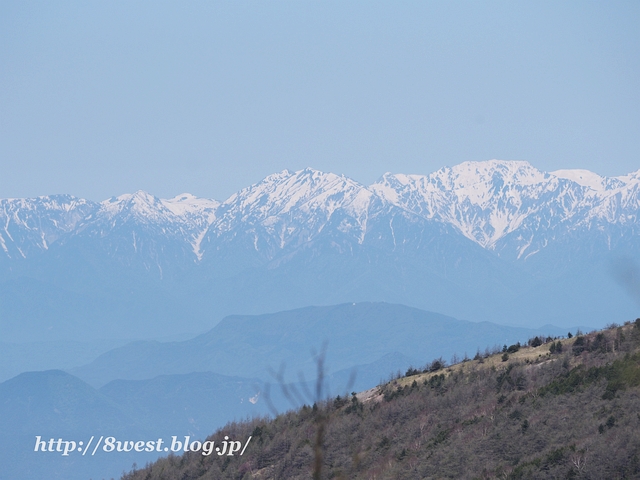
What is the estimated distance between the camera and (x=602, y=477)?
31172mm

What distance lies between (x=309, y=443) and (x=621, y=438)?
19.7 meters

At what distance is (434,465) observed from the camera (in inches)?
1523

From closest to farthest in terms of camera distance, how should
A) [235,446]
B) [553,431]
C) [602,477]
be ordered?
[602,477], [553,431], [235,446]

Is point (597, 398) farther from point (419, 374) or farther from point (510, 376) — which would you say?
point (419, 374)

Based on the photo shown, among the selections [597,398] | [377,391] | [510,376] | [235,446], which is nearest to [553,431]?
[597,398]

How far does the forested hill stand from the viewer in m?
34.4

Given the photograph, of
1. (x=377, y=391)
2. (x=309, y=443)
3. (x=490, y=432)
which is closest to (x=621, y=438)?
(x=490, y=432)

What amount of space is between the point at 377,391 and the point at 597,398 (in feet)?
63.8

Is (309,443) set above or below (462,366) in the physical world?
below

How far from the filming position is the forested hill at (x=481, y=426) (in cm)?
3441

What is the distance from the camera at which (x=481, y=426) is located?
41.1 meters

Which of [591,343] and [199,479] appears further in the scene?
[199,479]

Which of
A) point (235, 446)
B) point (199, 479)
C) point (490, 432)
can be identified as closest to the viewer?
point (490, 432)

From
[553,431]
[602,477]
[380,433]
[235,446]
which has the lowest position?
[602,477]
